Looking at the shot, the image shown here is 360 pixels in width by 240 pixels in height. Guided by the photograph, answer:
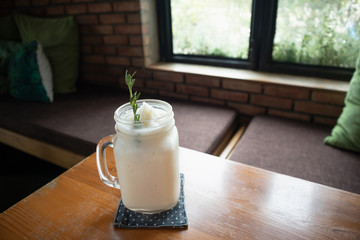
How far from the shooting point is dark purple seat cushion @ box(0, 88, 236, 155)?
4.22 ft

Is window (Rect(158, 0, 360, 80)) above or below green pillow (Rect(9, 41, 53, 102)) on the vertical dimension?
above

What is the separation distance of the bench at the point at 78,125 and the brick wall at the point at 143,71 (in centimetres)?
11

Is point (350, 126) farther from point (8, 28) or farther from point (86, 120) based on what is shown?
point (8, 28)

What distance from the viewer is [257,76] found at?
1.54m

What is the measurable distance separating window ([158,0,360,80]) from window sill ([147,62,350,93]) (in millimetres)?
46

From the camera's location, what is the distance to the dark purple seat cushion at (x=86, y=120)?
50.7 inches

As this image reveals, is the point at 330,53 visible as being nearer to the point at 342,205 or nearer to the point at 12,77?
the point at 342,205

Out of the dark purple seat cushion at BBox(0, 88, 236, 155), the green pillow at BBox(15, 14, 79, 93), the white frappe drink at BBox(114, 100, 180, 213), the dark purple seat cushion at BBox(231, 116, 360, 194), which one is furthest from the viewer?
the green pillow at BBox(15, 14, 79, 93)

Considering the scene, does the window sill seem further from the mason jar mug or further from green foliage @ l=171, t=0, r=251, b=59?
the mason jar mug

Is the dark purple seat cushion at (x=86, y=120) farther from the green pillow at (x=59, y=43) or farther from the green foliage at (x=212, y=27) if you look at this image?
the green foliage at (x=212, y=27)

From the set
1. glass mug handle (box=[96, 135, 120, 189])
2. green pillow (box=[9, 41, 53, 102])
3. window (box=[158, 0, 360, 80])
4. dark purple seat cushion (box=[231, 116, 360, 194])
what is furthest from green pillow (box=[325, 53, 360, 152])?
green pillow (box=[9, 41, 53, 102])

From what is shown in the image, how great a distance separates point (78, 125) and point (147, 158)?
1014mm

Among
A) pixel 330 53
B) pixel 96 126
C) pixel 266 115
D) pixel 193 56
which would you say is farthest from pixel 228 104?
pixel 96 126

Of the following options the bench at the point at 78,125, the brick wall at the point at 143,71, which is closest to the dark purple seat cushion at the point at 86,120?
the bench at the point at 78,125
